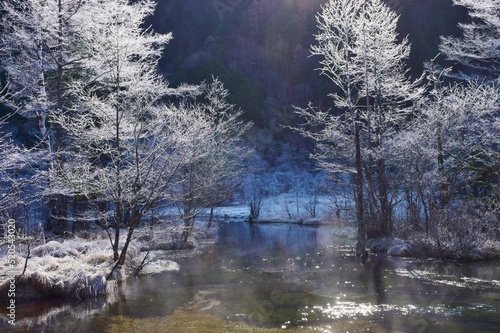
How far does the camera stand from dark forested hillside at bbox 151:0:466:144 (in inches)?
1693

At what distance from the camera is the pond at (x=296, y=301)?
702cm

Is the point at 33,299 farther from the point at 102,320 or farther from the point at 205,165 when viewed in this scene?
the point at 205,165

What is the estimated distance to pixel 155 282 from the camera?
10547 millimetres

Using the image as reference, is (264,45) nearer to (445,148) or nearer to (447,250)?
(445,148)

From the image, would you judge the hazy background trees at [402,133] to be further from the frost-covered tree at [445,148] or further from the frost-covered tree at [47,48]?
the frost-covered tree at [47,48]

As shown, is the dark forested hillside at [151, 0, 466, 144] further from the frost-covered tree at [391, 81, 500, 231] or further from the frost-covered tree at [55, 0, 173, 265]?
the frost-covered tree at [55, 0, 173, 265]

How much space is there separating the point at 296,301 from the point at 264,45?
49800 mm

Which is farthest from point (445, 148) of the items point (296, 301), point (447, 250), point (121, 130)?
point (121, 130)

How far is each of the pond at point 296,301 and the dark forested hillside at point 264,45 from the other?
3300 cm

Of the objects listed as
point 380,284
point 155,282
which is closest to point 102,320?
point 155,282

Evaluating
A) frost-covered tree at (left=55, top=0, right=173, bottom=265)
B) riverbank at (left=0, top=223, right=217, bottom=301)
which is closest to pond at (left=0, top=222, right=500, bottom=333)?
riverbank at (left=0, top=223, right=217, bottom=301)

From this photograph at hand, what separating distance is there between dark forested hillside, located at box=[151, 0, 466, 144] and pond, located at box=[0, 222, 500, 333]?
3300 centimetres

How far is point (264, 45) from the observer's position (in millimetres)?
54594

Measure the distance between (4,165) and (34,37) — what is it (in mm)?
8319
